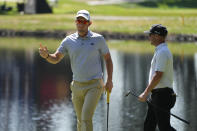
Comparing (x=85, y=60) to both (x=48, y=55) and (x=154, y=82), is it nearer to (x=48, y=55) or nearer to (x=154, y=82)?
(x=48, y=55)

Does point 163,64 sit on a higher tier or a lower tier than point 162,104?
higher

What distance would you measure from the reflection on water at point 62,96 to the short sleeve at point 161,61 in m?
5.12

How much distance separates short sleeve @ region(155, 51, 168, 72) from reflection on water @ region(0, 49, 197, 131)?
5.12 meters

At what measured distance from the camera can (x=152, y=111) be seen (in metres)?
10.9

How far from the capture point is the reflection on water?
53.8 ft

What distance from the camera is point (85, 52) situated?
1096cm

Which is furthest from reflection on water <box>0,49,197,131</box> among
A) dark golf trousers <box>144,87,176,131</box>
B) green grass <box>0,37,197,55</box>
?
green grass <box>0,37,197,55</box>

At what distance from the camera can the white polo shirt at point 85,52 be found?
11.0 m

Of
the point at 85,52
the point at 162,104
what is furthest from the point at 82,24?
the point at 162,104

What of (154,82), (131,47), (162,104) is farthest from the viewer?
(131,47)

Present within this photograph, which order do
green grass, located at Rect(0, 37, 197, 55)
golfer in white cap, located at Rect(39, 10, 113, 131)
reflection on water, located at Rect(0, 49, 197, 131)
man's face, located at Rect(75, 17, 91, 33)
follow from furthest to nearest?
green grass, located at Rect(0, 37, 197, 55) → reflection on water, located at Rect(0, 49, 197, 131) → golfer in white cap, located at Rect(39, 10, 113, 131) → man's face, located at Rect(75, 17, 91, 33)

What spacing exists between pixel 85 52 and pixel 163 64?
1.28m

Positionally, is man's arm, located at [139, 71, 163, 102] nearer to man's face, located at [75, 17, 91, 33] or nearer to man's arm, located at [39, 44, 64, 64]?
man's face, located at [75, 17, 91, 33]

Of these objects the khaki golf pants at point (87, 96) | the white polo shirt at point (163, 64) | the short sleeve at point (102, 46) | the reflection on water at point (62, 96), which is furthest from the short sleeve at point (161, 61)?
the reflection on water at point (62, 96)
